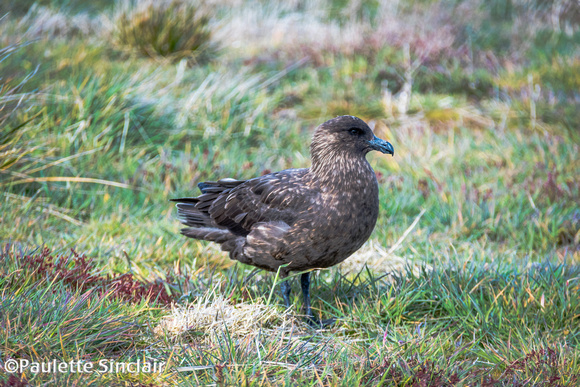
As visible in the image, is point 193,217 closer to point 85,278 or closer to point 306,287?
point 85,278

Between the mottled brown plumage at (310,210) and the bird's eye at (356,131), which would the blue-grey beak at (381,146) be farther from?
the bird's eye at (356,131)

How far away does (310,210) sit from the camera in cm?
356

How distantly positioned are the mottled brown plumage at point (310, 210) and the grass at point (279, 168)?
1.02ft

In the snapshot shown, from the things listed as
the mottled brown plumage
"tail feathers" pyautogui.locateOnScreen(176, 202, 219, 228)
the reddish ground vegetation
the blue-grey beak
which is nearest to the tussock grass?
"tail feathers" pyautogui.locateOnScreen(176, 202, 219, 228)

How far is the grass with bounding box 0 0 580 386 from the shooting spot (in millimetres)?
3008

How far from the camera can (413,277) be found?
3912 mm

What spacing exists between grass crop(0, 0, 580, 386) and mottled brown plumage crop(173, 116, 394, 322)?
31cm

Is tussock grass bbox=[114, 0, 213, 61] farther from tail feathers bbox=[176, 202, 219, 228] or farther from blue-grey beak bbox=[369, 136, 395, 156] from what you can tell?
blue-grey beak bbox=[369, 136, 395, 156]

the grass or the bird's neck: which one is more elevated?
the bird's neck

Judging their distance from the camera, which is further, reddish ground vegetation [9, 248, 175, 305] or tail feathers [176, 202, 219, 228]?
tail feathers [176, 202, 219, 228]

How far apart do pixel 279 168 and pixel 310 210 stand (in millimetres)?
2783

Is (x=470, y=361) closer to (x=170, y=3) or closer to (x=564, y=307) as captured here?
(x=564, y=307)

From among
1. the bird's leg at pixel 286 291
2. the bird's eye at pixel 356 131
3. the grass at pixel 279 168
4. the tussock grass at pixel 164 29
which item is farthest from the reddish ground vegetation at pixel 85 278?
the tussock grass at pixel 164 29

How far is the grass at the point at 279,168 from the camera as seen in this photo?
9.87 feet
